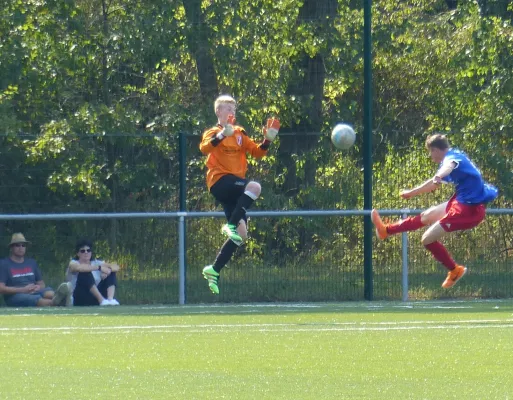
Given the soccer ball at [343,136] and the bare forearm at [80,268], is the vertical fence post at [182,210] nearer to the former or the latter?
the bare forearm at [80,268]

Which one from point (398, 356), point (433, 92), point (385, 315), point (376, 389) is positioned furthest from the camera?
point (433, 92)

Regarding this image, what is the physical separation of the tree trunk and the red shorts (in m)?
8.26

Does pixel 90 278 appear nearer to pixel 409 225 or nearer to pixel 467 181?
pixel 409 225

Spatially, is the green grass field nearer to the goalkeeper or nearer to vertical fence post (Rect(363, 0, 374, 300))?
the goalkeeper

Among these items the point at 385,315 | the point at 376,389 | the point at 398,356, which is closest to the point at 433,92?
the point at 385,315

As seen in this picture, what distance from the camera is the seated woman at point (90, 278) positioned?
52.7ft

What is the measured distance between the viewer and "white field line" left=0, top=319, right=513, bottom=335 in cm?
1163

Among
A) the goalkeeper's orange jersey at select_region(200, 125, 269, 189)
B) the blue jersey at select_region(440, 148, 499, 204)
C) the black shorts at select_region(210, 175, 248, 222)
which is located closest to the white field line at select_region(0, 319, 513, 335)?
the blue jersey at select_region(440, 148, 499, 204)

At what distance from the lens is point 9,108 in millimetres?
18688

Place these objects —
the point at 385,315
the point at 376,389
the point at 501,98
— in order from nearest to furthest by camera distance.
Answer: the point at 376,389, the point at 385,315, the point at 501,98

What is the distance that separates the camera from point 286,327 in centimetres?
1191

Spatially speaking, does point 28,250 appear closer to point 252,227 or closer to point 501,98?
point 252,227

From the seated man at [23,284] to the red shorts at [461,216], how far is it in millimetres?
5651

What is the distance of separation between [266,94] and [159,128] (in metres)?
1.85
